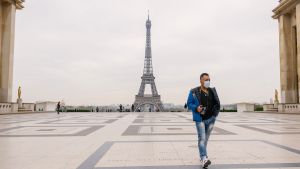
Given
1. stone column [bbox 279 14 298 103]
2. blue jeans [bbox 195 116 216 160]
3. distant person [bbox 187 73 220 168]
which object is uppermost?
stone column [bbox 279 14 298 103]

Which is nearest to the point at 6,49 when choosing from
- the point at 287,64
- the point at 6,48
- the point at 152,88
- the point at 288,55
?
the point at 6,48

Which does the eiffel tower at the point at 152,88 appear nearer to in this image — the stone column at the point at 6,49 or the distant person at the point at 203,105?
the stone column at the point at 6,49

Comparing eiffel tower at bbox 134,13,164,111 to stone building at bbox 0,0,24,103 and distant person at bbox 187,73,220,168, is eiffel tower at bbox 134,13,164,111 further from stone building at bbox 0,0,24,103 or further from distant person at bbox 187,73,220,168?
distant person at bbox 187,73,220,168

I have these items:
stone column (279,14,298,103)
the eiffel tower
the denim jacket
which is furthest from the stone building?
the eiffel tower

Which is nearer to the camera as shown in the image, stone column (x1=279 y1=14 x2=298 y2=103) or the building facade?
the building facade

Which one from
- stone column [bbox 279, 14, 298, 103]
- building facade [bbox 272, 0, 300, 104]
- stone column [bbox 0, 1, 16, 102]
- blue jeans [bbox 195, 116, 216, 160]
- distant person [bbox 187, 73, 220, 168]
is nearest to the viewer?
blue jeans [bbox 195, 116, 216, 160]

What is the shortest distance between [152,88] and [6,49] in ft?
199

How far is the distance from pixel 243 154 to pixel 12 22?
38.0 meters

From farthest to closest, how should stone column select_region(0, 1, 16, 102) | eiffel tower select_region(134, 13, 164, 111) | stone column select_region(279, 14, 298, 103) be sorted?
eiffel tower select_region(134, 13, 164, 111) < stone column select_region(279, 14, 298, 103) < stone column select_region(0, 1, 16, 102)

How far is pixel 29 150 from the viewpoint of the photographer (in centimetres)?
761

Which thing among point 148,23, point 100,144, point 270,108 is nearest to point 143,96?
point 148,23

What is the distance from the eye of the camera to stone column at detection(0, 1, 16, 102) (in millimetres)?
35812

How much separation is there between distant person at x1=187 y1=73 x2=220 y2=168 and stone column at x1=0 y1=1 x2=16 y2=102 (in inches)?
1383

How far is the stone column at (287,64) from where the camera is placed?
40156 mm
